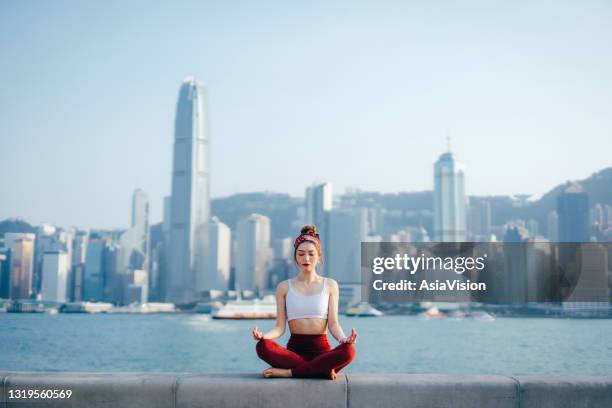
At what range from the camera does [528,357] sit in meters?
50.4

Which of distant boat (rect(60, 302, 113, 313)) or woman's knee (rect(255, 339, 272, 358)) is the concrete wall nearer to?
woman's knee (rect(255, 339, 272, 358))

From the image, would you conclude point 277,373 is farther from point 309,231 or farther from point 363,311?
point 363,311

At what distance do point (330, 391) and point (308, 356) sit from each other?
50cm

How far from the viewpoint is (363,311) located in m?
134

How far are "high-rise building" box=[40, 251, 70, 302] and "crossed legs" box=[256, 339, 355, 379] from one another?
144 meters

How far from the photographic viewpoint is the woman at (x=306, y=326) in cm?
497

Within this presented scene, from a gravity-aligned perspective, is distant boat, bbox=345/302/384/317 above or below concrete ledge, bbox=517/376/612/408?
below

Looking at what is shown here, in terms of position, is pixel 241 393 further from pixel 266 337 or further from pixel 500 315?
pixel 500 315

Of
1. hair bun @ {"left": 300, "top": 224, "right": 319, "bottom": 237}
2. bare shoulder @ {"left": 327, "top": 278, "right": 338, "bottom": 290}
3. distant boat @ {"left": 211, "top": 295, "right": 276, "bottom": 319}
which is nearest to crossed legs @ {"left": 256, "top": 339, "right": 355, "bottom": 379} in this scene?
bare shoulder @ {"left": 327, "top": 278, "right": 338, "bottom": 290}

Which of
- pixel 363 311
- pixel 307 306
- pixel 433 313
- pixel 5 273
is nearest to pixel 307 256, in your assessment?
pixel 307 306

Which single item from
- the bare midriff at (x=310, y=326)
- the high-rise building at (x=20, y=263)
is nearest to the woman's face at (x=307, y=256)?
the bare midriff at (x=310, y=326)

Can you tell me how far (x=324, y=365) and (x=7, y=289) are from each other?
132 meters

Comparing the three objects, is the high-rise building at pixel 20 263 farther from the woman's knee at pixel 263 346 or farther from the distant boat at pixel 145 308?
the woman's knee at pixel 263 346

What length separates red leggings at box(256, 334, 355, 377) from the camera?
4.93 meters
